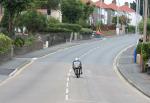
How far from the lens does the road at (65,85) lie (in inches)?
1119

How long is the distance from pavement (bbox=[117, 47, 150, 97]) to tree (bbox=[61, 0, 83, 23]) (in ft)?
177

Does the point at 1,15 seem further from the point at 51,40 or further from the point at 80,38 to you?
the point at 80,38

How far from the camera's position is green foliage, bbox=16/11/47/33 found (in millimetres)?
92000

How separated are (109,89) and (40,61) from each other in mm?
25444

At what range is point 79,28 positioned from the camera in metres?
110

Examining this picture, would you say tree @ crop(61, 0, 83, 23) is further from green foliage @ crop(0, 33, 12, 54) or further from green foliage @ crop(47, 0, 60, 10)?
green foliage @ crop(0, 33, 12, 54)

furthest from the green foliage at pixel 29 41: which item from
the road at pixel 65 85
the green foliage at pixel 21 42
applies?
the road at pixel 65 85

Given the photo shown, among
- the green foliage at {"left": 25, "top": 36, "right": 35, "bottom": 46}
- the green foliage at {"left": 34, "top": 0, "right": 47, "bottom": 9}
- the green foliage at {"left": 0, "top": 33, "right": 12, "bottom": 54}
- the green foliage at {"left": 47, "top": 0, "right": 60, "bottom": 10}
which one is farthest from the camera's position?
the green foliage at {"left": 47, "top": 0, "right": 60, "bottom": 10}

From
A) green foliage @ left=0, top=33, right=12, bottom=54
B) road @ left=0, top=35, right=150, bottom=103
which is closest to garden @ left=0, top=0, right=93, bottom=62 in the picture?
green foliage @ left=0, top=33, right=12, bottom=54

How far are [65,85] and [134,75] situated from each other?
12112mm

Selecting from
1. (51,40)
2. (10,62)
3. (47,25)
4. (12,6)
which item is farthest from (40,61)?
(47,25)

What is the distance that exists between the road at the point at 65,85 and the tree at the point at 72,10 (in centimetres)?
5670

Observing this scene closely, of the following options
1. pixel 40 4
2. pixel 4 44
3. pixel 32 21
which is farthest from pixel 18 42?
pixel 40 4

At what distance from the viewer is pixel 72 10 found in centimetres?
11938
